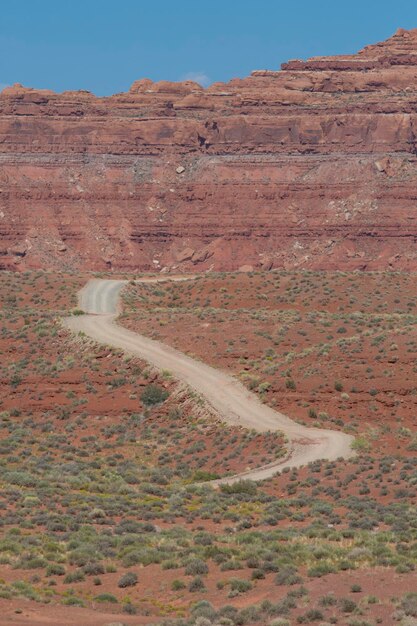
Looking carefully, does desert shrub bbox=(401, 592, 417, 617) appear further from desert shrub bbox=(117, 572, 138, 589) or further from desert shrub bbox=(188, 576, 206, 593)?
desert shrub bbox=(117, 572, 138, 589)

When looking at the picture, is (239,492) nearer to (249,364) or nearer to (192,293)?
(249,364)

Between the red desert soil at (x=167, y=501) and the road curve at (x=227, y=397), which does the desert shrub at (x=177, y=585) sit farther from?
the road curve at (x=227, y=397)

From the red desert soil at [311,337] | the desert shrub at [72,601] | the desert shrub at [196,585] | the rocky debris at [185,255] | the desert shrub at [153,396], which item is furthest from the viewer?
the rocky debris at [185,255]

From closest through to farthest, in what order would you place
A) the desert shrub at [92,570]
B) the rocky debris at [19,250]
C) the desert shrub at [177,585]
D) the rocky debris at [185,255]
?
1. the desert shrub at [177,585]
2. the desert shrub at [92,570]
3. the rocky debris at [19,250]
4. the rocky debris at [185,255]

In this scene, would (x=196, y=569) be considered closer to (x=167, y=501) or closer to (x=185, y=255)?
(x=167, y=501)

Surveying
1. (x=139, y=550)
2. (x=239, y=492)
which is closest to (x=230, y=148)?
(x=239, y=492)

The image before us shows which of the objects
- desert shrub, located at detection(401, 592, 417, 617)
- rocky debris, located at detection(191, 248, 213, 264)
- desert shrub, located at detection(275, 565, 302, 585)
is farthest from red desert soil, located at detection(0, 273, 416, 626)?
rocky debris, located at detection(191, 248, 213, 264)

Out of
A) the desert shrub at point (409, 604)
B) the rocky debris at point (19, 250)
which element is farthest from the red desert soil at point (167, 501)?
the rocky debris at point (19, 250)

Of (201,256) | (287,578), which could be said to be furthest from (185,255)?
(287,578)
